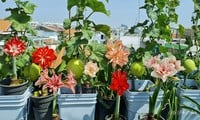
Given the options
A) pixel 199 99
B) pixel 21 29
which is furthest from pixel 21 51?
pixel 199 99

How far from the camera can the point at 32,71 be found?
1157 millimetres

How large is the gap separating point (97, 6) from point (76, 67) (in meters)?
0.25

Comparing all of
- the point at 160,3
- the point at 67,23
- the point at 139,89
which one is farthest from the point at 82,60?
the point at 160,3

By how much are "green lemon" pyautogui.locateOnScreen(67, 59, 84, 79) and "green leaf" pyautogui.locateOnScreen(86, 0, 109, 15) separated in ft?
0.70

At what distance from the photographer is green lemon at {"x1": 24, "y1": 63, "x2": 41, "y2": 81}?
1.16m

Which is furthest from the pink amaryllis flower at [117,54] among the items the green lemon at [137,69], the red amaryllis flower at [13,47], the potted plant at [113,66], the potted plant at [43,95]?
the red amaryllis flower at [13,47]

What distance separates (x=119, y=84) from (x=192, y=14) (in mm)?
643

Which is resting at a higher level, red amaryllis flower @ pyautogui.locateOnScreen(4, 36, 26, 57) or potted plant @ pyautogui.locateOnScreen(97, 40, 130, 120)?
red amaryllis flower @ pyautogui.locateOnScreen(4, 36, 26, 57)

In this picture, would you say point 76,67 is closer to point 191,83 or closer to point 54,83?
point 54,83

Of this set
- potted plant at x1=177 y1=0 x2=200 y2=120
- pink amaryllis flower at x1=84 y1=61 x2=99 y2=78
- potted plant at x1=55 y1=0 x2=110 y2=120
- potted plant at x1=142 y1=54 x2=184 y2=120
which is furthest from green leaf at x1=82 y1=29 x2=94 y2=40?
potted plant at x1=177 y1=0 x2=200 y2=120

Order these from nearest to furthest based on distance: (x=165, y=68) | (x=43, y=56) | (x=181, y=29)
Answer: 1. (x=165, y=68)
2. (x=43, y=56)
3. (x=181, y=29)

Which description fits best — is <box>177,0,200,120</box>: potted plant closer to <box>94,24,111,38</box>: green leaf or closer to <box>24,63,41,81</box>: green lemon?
<box>94,24,111,38</box>: green leaf

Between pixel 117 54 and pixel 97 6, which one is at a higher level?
pixel 97 6

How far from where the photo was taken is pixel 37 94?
113cm
